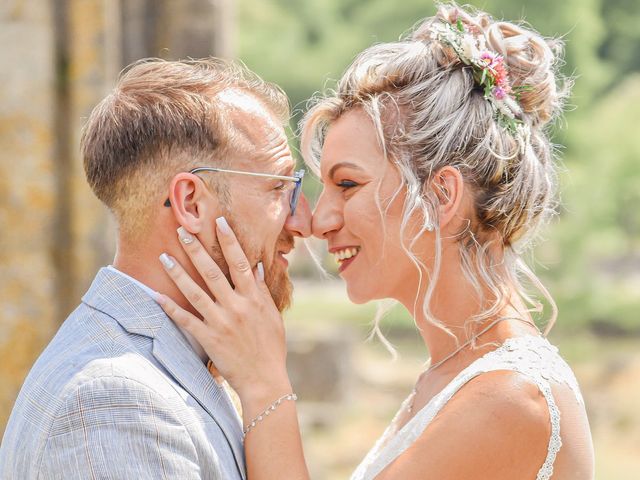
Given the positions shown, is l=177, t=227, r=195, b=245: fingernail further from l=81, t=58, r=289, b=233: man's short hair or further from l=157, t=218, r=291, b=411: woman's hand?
l=81, t=58, r=289, b=233: man's short hair

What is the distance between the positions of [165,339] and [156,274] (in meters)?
0.22

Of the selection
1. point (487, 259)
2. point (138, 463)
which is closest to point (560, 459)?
point (487, 259)

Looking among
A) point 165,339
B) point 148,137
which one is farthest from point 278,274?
A: point 148,137

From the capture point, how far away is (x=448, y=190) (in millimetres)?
3305

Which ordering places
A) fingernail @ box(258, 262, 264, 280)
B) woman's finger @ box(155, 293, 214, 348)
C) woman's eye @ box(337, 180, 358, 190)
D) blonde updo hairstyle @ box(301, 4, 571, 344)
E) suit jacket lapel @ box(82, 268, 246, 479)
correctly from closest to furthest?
1. suit jacket lapel @ box(82, 268, 246, 479)
2. woman's finger @ box(155, 293, 214, 348)
3. fingernail @ box(258, 262, 264, 280)
4. blonde updo hairstyle @ box(301, 4, 571, 344)
5. woman's eye @ box(337, 180, 358, 190)

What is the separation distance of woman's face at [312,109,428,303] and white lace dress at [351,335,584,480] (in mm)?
397

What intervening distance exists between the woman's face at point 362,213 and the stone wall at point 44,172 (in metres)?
1.90

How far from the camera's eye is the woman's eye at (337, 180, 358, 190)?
342cm

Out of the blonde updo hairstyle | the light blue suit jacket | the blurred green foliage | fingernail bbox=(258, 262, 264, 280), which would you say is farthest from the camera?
the blurred green foliage

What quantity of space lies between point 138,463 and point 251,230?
85 cm

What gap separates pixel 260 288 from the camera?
3191 mm

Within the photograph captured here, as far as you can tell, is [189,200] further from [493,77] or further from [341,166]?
[493,77]

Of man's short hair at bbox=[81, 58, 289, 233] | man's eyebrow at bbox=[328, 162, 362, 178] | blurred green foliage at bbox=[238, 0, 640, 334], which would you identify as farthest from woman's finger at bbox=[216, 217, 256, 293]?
blurred green foliage at bbox=[238, 0, 640, 334]

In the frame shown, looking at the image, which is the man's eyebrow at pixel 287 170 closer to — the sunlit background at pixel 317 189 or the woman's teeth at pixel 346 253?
the woman's teeth at pixel 346 253
